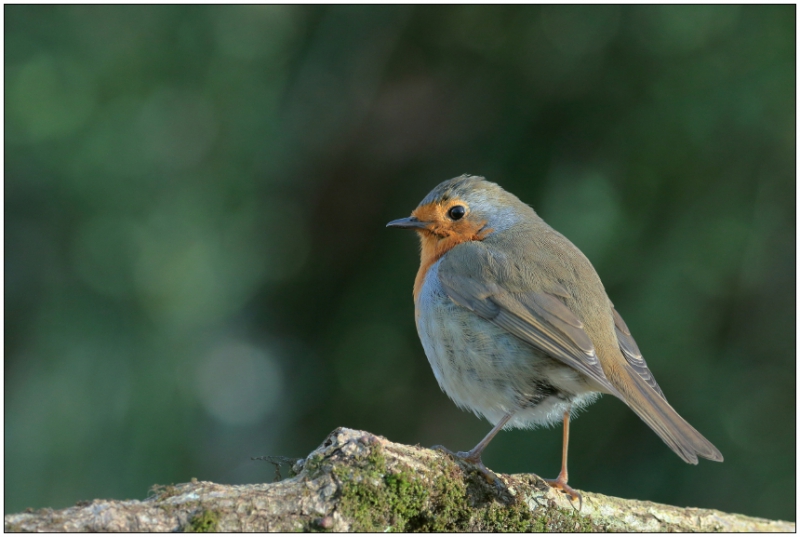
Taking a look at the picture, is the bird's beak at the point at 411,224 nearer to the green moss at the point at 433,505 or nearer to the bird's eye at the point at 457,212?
the bird's eye at the point at 457,212

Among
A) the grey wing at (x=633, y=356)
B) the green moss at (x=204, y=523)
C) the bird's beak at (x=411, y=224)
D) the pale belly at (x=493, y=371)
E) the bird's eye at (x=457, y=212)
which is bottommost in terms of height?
the green moss at (x=204, y=523)

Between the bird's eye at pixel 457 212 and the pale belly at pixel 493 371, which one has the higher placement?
the bird's eye at pixel 457 212

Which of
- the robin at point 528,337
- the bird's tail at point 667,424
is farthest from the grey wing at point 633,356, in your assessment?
the bird's tail at point 667,424

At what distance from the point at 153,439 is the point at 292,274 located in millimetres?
1510

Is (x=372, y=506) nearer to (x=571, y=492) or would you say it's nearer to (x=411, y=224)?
(x=571, y=492)

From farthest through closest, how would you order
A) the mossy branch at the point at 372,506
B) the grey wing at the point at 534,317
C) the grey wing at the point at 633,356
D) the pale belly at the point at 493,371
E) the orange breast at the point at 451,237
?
the orange breast at the point at 451,237, the grey wing at the point at 633,356, the pale belly at the point at 493,371, the grey wing at the point at 534,317, the mossy branch at the point at 372,506

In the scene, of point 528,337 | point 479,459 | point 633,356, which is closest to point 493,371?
point 528,337

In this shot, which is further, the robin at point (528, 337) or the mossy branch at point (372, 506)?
the robin at point (528, 337)

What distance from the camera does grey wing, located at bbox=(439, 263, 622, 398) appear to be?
3.11 m

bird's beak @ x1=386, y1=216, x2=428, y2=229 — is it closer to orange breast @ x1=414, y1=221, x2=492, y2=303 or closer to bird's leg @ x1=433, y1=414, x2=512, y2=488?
orange breast @ x1=414, y1=221, x2=492, y2=303

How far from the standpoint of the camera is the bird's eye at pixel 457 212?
4078mm

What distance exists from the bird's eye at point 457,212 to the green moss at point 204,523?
2299 mm

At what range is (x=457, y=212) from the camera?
4086mm

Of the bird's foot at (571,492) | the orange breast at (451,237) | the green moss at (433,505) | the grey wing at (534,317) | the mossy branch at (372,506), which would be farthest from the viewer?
the orange breast at (451,237)
